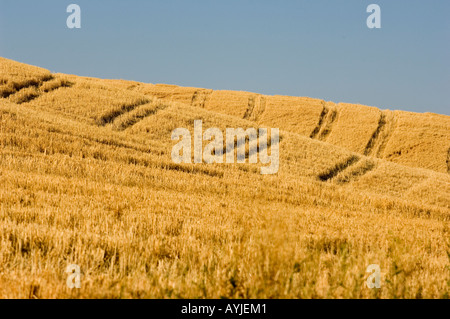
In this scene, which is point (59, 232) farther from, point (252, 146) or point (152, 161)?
point (252, 146)

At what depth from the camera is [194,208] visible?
8664 millimetres

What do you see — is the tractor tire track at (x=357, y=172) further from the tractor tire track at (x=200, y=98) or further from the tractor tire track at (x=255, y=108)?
the tractor tire track at (x=200, y=98)

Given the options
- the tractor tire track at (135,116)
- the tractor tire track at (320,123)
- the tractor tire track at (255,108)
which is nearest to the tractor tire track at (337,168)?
the tractor tire track at (320,123)

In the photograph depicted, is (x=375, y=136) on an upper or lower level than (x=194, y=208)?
upper

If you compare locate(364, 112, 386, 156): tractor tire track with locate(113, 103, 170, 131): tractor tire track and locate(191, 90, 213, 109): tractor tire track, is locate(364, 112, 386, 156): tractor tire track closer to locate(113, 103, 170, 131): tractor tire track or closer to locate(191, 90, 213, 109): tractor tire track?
locate(191, 90, 213, 109): tractor tire track

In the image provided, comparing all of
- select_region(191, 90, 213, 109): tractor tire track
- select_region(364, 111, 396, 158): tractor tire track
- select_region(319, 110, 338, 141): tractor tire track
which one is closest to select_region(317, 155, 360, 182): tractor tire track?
select_region(364, 111, 396, 158): tractor tire track

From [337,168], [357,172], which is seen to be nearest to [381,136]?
[357,172]

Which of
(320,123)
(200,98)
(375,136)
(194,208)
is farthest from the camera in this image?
(200,98)

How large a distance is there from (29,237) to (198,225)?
2741 mm

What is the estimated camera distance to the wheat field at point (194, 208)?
354 centimetres

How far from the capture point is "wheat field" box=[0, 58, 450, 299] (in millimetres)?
3535

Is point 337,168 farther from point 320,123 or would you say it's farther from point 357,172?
point 320,123

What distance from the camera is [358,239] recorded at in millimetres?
6992
